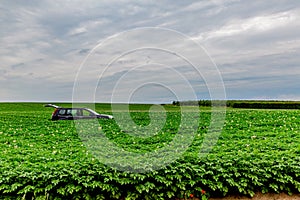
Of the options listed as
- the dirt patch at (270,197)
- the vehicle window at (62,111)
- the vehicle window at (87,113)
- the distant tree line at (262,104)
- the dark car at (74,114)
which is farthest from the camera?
the distant tree line at (262,104)

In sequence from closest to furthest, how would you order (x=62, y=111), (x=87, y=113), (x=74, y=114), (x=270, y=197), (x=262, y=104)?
(x=270, y=197) < (x=74, y=114) < (x=87, y=113) < (x=62, y=111) < (x=262, y=104)

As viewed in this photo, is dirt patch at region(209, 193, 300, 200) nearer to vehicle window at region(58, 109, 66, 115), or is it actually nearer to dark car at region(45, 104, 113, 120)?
dark car at region(45, 104, 113, 120)

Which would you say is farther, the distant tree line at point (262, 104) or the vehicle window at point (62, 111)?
the distant tree line at point (262, 104)

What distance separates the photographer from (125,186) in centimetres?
575

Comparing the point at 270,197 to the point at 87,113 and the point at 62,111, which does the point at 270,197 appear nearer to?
the point at 87,113

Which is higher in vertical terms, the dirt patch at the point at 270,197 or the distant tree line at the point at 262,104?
the distant tree line at the point at 262,104

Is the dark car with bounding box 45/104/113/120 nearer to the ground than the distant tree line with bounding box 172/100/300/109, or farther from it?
nearer to the ground

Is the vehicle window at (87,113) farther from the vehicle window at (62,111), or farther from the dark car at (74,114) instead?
the vehicle window at (62,111)

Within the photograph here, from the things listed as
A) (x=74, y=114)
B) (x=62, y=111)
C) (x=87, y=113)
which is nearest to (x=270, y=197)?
(x=87, y=113)

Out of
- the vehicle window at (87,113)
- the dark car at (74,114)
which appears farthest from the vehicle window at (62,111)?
the vehicle window at (87,113)

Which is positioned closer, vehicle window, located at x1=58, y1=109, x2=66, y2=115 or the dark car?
the dark car

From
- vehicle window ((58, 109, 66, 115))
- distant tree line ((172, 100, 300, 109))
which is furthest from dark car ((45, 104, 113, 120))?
distant tree line ((172, 100, 300, 109))

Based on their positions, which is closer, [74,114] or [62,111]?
[74,114]

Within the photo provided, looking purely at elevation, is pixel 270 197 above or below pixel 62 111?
below
